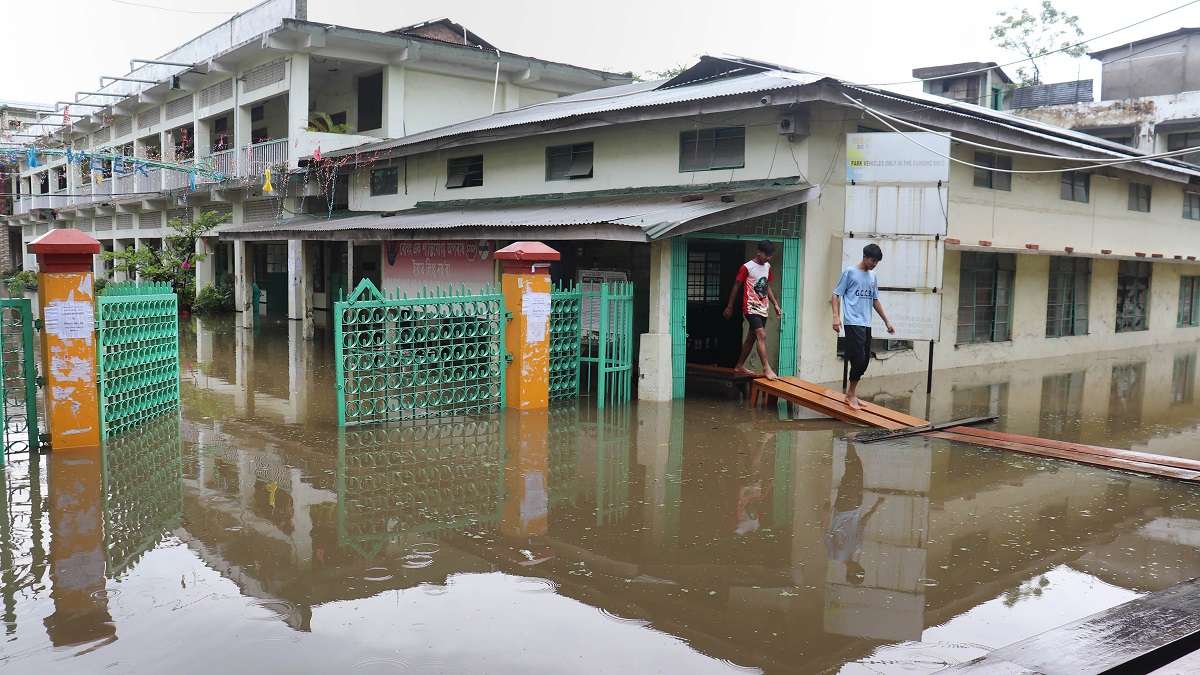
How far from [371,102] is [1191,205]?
66.3 ft

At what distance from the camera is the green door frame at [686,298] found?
10.9 metres

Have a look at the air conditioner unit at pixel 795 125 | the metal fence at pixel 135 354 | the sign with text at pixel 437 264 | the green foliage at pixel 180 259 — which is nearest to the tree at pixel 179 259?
the green foliage at pixel 180 259

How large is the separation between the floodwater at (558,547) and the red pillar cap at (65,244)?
174 cm

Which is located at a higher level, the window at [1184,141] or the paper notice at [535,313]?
the window at [1184,141]

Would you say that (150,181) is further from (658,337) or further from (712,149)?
(658,337)

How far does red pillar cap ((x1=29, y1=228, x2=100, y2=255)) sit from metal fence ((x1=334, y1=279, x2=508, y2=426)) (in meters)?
2.07

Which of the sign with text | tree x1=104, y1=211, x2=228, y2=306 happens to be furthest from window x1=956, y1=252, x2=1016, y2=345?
tree x1=104, y1=211, x2=228, y2=306

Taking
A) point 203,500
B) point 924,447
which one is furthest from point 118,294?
point 924,447

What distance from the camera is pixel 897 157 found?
1156 cm

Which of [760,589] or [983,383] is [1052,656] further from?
[983,383]

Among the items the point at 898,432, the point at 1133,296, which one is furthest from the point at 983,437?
the point at 1133,296

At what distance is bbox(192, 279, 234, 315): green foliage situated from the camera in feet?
82.0

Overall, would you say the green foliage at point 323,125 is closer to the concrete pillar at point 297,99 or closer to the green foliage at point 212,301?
the concrete pillar at point 297,99

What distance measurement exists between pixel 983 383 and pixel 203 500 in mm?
11036
